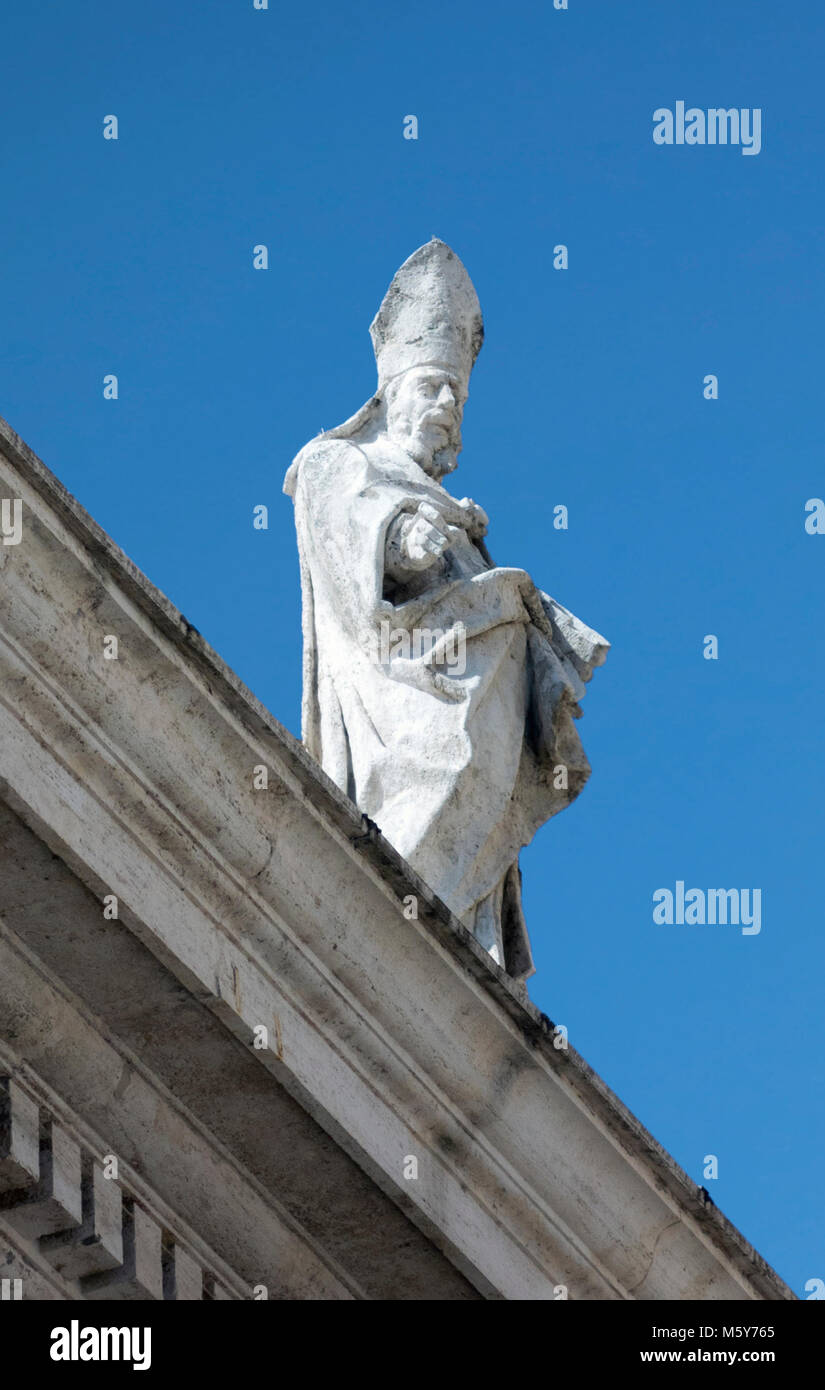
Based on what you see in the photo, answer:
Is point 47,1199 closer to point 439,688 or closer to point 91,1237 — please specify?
point 91,1237

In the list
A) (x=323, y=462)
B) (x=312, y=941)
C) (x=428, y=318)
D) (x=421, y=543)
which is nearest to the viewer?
(x=312, y=941)

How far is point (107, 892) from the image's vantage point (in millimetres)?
5438

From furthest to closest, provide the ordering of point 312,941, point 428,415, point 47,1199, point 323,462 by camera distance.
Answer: point 428,415 < point 323,462 < point 312,941 < point 47,1199

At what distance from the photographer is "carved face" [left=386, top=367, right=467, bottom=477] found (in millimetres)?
9117

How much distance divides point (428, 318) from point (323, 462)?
30.8 inches

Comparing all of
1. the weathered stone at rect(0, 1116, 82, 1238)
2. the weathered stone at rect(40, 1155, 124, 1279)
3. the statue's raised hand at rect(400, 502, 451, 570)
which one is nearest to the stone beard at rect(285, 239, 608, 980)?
the statue's raised hand at rect(400, 502, 451, 570)

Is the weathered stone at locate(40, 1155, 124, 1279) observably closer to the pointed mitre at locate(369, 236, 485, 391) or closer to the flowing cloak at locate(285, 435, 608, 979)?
the flowing cloak at locate(285, 435, 608, 979)

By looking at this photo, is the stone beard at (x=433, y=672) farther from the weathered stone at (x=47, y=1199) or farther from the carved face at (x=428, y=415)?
the weathered stone at (x=47, y=1199)

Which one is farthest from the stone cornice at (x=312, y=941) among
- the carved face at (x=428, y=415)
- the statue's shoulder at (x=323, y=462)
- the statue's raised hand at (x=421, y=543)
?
the carved face at (x=428, y=415)

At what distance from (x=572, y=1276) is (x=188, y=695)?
1885mm

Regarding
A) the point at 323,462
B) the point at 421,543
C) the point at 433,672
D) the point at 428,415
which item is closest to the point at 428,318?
the point at 428,415

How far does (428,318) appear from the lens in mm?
9312
